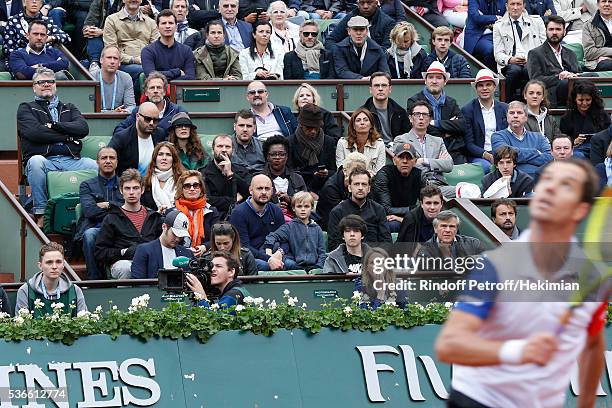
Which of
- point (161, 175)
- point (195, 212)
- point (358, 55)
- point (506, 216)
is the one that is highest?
point (358, 55)

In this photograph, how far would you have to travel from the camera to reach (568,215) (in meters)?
5.38

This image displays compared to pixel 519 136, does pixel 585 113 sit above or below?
above

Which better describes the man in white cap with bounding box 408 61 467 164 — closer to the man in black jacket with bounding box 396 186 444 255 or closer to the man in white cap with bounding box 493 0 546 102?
the man in white cap with bounding box 493 0 546 102

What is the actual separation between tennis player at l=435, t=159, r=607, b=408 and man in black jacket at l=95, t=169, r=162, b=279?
7354 mm

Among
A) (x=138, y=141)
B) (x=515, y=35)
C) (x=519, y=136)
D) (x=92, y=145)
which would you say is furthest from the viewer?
(x=515, y=35)

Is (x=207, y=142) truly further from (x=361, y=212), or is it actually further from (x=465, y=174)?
(x=465, y=174)

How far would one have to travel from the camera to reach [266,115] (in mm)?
15344

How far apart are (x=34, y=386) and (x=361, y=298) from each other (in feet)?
8.92

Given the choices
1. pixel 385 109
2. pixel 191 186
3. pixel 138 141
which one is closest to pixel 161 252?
pixel 191 186

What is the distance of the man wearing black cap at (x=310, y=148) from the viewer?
48.5 feet

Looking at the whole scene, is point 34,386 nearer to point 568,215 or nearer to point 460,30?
point 568,215

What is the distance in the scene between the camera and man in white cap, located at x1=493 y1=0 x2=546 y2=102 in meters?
17.8

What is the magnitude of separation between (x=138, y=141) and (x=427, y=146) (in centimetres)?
295

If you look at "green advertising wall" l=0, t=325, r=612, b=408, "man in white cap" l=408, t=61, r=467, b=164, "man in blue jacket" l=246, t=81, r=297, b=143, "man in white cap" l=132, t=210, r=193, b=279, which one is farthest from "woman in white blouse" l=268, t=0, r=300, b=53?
"green advertising wall" l=0, t=325, r=612, b=408
